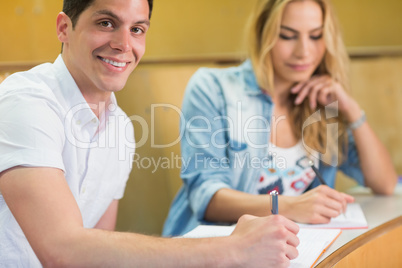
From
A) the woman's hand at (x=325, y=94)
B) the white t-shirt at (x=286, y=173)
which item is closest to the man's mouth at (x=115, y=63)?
the white t-shirt at (x=286, y=173)

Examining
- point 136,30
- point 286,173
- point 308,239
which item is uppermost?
point 136,30

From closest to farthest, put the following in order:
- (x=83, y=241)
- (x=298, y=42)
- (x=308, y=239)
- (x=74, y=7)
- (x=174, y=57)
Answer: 1. (x=83, y=241)
2. (x=74, y=7)
3. (x=308, y=239)
4. (x=298, y=42)
5. (x=174, y=57)

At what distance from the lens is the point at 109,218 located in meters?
1.09

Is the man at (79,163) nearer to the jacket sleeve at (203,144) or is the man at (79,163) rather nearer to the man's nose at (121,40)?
the man's nose at (121,40)

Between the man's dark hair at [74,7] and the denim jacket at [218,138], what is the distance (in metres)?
0.51

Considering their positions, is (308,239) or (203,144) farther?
(203,144)

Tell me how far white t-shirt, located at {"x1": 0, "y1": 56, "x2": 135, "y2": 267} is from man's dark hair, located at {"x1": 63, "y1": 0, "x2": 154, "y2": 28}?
0.08 meters

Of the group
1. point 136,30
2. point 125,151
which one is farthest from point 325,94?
point 136,30

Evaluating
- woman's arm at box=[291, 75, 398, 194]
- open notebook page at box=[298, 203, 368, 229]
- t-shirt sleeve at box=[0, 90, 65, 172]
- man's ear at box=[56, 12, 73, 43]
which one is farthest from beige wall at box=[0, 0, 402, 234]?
open notebook page at box=[298, 203, 368, 229]

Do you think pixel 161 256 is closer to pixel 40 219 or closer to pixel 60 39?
pixel 40 219

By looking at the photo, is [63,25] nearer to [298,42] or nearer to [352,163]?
[298,42]

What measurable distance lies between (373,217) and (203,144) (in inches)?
16.2

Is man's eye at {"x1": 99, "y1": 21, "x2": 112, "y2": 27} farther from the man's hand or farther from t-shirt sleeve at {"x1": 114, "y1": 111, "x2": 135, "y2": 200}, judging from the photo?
the man's hand

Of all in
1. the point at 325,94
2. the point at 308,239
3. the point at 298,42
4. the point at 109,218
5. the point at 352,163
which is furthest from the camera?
the point at 352,163
